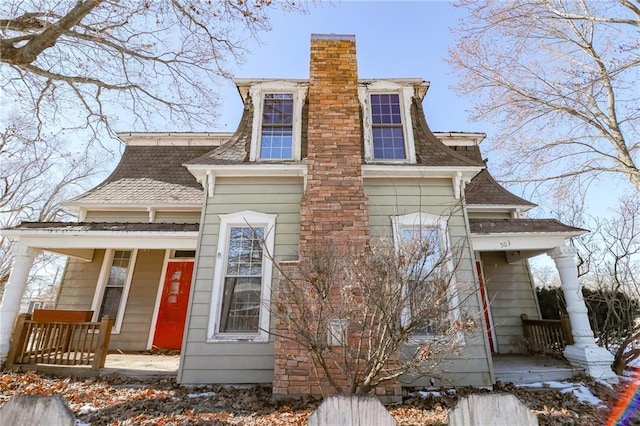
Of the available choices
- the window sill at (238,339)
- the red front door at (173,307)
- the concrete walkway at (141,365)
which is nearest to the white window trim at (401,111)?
the window sill at (238,339)

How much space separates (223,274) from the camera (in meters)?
5.77

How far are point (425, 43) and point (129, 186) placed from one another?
339 inches

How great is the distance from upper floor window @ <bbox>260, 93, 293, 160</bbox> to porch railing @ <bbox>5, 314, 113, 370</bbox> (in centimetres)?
450

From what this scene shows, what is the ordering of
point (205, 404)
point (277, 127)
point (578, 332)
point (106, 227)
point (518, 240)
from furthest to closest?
point (277, 127)
point (106, 227)
point (518, 240)
point (578, 332)
point (205, 404)

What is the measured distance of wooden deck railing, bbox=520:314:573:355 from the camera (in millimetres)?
6465

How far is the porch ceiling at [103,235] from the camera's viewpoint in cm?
641

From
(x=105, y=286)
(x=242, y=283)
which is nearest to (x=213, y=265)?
(x=242, y=283)

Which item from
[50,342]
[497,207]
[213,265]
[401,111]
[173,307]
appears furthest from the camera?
[497,207]

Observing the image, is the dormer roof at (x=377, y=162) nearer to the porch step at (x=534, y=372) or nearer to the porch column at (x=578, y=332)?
the porch column at (x=578, y=332)

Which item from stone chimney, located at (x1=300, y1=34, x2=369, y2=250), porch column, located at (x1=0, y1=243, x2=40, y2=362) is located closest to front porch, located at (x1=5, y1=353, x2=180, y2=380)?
porch column, located at (x1=0, y1=243, x2=40, y2=362)

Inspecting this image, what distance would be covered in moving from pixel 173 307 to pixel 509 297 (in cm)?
837

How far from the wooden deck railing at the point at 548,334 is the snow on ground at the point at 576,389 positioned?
4.46ft

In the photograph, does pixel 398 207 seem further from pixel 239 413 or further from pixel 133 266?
pixel 133 266

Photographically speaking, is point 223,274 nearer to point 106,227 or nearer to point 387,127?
→ point 106,227
